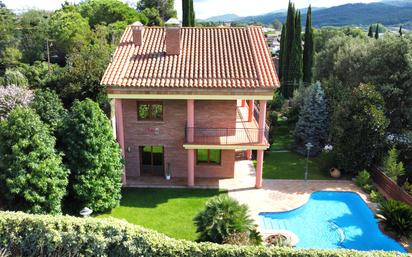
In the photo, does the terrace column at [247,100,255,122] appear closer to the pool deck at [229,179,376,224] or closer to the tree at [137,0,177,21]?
the pool deck at [229,179,376,224]

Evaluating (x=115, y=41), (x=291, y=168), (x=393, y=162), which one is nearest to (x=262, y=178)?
(x=291, y=168)

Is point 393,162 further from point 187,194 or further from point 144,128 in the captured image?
point 144,128

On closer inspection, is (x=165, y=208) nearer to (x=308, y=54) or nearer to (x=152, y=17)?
(x=308, y=54)

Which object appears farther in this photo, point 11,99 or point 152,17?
point 152,17

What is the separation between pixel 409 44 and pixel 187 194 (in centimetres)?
1887

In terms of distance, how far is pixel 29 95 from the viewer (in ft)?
84.0

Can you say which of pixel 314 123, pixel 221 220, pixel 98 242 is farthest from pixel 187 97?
pixel 314 123

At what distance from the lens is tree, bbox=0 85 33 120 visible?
A: 79.5ft

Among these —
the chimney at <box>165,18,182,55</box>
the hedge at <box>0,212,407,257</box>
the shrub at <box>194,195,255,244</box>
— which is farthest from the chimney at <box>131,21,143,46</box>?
the hedge at <box>0,212,407,257</box>

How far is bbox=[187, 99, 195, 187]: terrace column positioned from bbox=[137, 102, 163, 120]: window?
85.9 inches

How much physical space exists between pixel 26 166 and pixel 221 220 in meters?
8.39

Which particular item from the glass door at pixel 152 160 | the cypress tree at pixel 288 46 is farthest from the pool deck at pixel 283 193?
the cypress tree at pixel 288 46

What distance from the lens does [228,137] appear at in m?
21.5

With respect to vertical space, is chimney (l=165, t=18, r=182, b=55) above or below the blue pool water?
above
